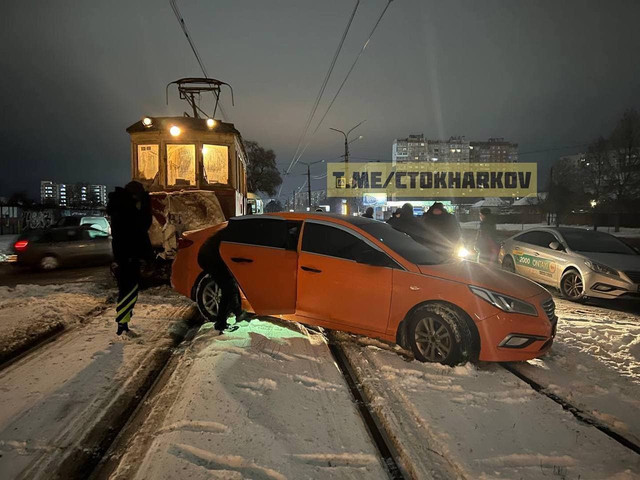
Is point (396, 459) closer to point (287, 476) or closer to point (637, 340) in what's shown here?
point (287, 476)

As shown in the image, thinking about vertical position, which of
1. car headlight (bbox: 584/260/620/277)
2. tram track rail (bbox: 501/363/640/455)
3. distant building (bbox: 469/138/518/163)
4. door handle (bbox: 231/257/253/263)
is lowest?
tram track rail (bbox: 501/363/640/455)

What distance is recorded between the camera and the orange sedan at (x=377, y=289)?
13.3ft

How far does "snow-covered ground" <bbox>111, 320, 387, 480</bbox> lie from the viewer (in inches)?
96.7

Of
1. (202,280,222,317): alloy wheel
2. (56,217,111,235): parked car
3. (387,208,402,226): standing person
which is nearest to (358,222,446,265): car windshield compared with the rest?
(202,280,222,317): alloy wheel

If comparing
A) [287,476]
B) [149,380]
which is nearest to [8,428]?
[149,380]

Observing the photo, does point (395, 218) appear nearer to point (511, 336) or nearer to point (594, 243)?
point (594, 243)

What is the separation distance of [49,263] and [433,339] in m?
11.1

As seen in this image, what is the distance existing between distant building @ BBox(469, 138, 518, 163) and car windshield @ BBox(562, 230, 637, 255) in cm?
10795

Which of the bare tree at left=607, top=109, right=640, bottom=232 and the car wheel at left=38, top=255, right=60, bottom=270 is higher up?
the bare tree at left=607, top=109, right=640, bottom=232

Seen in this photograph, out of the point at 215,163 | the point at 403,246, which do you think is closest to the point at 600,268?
the point at 403,246

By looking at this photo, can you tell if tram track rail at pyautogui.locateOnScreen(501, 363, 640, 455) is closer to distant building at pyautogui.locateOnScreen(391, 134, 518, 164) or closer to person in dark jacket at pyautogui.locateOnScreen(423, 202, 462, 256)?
person in dark jacket at pyautogui.locateOnScreen(423, 202, 462, 256)

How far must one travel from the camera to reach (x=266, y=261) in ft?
16.5

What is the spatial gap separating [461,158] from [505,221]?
61469 mm

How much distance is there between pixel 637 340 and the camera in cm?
503
